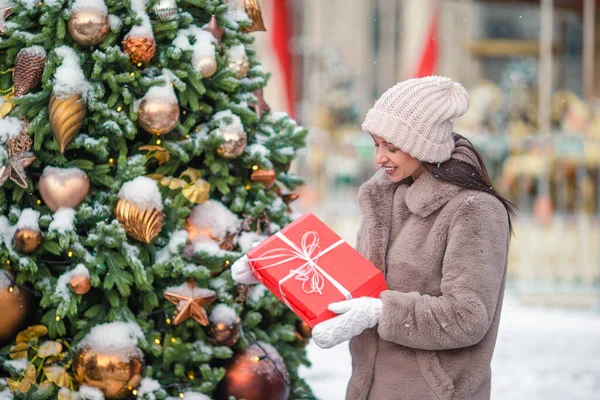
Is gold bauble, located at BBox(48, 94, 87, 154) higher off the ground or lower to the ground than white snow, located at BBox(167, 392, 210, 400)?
higher

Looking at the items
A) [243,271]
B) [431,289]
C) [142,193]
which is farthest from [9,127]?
[431,289]

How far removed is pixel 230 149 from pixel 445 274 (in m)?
0.94

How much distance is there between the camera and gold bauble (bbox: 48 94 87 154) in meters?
2.42

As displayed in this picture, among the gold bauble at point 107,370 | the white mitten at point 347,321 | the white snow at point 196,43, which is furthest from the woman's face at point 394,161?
the gold bauble at point 107,370

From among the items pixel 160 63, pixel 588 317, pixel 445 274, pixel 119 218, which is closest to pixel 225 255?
pixel 119 218

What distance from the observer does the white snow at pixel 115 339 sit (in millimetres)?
2486

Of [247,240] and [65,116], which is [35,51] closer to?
[65,116]

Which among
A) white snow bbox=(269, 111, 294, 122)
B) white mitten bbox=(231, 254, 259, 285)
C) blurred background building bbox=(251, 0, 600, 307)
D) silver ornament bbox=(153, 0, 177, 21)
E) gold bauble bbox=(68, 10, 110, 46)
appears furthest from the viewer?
blurred background building bbox=(251, 0, 600, 307)

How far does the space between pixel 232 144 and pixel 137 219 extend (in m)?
0.40

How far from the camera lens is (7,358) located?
8.47 ft

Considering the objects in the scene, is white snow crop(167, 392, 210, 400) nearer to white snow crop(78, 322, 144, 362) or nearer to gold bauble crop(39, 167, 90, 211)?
white snow crop(78, 322, 144, 362)

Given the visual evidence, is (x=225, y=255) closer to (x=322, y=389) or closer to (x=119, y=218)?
(x=119, y=218)

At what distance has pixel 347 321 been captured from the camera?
1.90 meters

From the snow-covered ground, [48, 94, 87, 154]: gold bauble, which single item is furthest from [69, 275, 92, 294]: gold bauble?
the snow-covered ground
